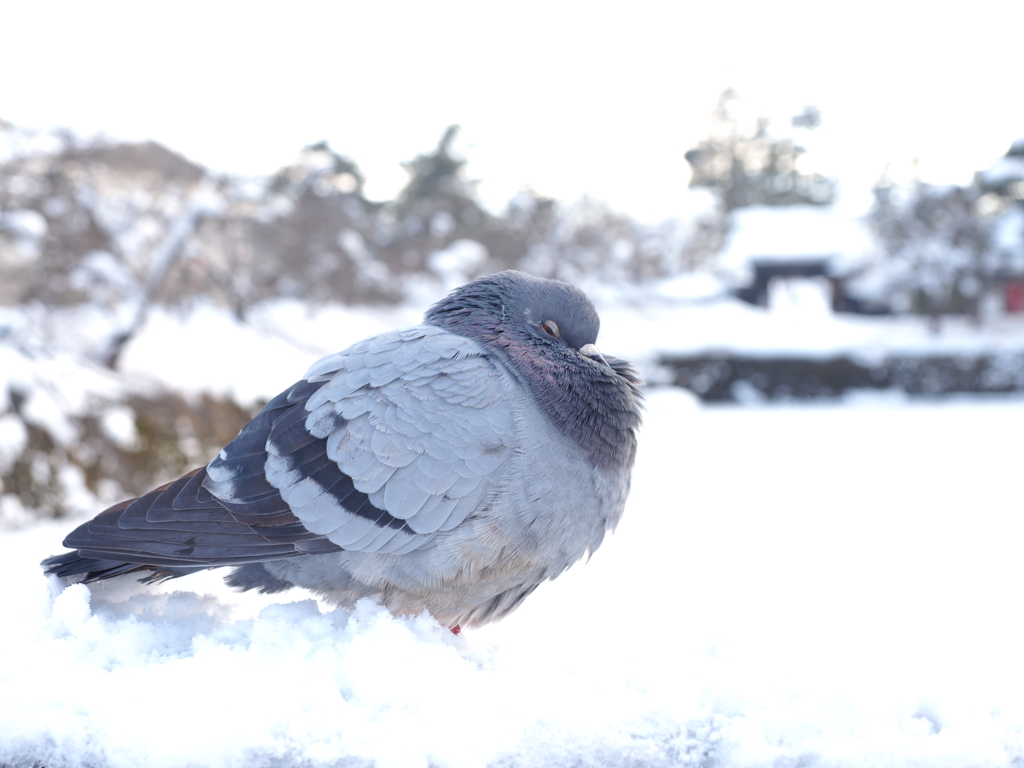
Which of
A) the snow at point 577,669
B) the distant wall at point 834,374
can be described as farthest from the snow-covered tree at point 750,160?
the snow at point 577,669

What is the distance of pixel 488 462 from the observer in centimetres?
171

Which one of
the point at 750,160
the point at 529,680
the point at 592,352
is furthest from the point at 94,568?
the point at 750,160

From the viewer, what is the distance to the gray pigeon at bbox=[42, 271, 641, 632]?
169 centimetres

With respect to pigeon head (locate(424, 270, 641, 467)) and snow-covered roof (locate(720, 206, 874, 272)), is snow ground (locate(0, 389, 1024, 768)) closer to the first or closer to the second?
pigeon head (locate(424, 270, 641, 467))

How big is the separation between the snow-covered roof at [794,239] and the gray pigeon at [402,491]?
2595 centimetres

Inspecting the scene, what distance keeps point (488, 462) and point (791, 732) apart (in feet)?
2.59

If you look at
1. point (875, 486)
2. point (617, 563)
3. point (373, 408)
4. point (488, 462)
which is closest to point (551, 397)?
point (488, 462)

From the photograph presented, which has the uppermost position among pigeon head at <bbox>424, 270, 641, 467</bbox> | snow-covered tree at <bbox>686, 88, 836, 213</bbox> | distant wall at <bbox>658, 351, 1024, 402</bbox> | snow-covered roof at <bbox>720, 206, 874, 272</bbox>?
snow-covered tree at <bbox>686, 88, 836, 213</bbox>

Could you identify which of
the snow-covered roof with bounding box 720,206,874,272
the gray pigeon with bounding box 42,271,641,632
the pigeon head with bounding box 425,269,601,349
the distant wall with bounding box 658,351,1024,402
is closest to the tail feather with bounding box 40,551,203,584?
the gray pigeon with bounding box 42,271,641,632

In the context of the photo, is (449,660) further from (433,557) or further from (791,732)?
(791,732)

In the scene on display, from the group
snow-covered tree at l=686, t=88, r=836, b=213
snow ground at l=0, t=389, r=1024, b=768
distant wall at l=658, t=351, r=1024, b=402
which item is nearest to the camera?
snow ground at l=0, t=389, r=1024, b=768

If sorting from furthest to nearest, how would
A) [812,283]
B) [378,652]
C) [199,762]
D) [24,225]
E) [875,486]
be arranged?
1. [812,283]
2. [24,225]
3. [875,486]
4. [378,652]
5. [199,762]

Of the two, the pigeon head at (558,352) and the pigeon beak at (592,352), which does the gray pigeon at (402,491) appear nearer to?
the pigeon head at (558,352)

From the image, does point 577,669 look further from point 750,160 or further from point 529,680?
point 750,160
